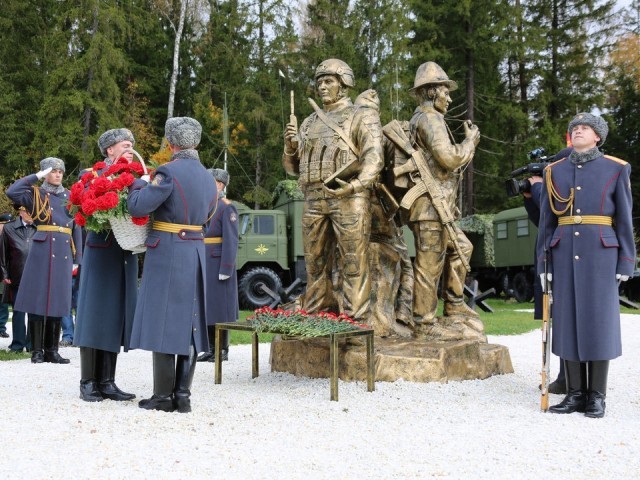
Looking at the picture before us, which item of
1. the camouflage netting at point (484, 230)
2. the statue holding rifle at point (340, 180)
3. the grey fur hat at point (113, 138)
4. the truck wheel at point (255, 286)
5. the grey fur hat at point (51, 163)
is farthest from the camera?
the camouflage netting at point (484, 230)

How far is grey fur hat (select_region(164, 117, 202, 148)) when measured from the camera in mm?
5039

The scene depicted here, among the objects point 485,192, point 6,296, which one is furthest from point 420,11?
point 6,296

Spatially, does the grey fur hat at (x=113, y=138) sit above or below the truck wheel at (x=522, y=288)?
above

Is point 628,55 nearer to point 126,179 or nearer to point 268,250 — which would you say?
point 268,250

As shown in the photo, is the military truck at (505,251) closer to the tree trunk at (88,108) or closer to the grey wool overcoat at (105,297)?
the tree trunk at (88,108)

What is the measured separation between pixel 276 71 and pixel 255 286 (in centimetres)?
1252

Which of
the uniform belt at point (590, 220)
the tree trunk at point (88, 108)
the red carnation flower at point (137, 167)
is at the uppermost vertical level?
the tree trunk at point (88, 108)

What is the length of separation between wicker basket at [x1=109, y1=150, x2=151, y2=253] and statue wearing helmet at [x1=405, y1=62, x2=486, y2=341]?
2560 millimetres

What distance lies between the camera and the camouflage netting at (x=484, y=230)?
22.8 meters

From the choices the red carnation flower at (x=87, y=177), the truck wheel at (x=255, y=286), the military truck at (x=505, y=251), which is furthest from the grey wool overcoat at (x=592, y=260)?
the military truck at (x=505, y=251)

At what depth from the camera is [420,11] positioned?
25.3 m

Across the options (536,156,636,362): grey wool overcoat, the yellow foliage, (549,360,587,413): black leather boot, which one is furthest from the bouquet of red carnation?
the yellow foliage

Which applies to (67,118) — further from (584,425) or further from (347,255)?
(584,425)

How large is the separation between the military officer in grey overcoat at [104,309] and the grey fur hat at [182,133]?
15.5 inches
